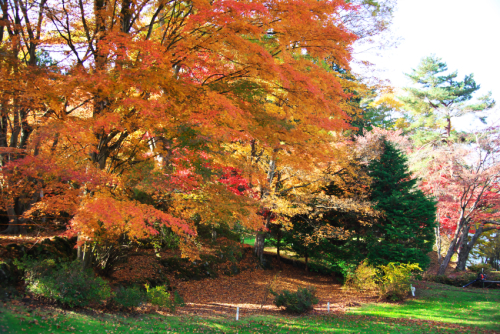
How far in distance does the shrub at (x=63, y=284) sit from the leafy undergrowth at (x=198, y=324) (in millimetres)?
437

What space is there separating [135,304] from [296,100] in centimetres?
650

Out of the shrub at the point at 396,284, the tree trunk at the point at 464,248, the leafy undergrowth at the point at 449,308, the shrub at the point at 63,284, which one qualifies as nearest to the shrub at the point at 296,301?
the leafy undergrowth at the point at 449,308

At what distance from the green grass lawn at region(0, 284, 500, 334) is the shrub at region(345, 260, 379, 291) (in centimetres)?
161

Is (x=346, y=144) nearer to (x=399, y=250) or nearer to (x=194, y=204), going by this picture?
(x=399, y=250)

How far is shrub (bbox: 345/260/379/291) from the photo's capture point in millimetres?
13898

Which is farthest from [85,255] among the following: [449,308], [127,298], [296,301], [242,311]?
[449,308]

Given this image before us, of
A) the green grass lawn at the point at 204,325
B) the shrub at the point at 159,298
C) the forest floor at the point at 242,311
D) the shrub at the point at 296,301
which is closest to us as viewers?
the green grass lawn at the point at 204,325

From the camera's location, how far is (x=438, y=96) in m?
25.0

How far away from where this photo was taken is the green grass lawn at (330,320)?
5.63 meters

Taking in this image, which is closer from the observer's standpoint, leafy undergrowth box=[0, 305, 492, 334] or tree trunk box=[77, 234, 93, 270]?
leafy undergrowth box=[0, 305, 492, 334]

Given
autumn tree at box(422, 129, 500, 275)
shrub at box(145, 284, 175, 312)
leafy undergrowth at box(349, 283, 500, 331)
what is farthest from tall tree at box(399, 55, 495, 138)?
shrub at box(145, 284, 175, 312)

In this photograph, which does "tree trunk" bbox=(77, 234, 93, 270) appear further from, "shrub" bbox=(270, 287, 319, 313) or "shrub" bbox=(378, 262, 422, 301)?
"shrub" bbox=(378, 262, 422, 301)

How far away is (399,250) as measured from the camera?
48.9ft

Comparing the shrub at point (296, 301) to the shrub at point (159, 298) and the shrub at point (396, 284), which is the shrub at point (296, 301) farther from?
the shrub at point (396, 284)
